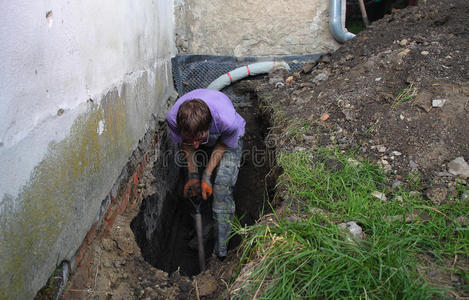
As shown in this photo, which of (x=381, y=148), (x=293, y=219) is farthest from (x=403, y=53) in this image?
(x=293, y=219)

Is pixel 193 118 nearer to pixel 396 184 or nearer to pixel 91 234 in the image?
pixel 91 234

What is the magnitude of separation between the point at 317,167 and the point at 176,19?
3343 millimetres

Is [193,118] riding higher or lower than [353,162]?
higher

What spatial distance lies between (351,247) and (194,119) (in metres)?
1.25

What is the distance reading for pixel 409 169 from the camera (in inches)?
81.0

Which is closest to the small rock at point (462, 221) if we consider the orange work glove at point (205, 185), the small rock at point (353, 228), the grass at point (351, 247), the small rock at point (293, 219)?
the grass at point (351, 247)

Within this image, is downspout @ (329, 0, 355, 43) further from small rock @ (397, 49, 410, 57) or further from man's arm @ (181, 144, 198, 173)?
man's arm @ (181, 144, 198, 173)

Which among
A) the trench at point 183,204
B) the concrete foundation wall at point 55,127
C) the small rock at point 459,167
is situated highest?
the concrete foundation wall at point 55,127

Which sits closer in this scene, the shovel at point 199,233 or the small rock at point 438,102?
the small rock at point 438,102

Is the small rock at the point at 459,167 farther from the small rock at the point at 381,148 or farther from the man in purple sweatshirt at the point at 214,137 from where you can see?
the man in purple sweatshirt at the point at 214,137

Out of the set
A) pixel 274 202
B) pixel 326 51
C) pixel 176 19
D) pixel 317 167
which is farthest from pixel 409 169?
pixel 176 19

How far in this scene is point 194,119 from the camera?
79.8 inches

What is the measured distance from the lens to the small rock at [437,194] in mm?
1758

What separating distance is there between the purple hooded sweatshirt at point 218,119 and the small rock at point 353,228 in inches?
47.1
